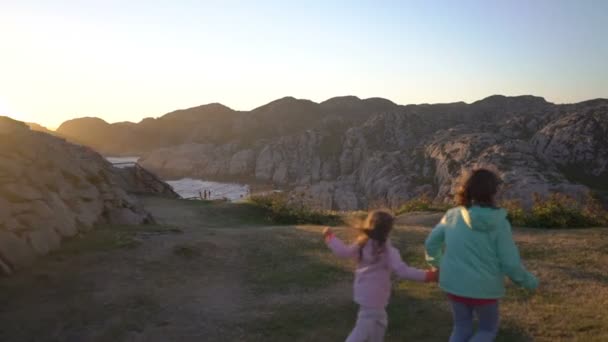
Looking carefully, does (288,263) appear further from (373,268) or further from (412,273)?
(412,273)

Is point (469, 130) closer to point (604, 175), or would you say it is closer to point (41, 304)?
point (604, 175)

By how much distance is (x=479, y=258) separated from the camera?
476cm

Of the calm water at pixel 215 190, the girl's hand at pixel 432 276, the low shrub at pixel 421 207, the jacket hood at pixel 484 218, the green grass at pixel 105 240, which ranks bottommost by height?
the calm water at pixel 215 190

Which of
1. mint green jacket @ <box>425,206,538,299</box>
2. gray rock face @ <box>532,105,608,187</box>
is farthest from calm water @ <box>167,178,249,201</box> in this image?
mint green jacket @ <box>425,206,538,299</box>

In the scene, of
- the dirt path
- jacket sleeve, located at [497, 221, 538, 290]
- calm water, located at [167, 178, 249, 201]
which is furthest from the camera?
calm water, located at [167, 178, 249, 201]

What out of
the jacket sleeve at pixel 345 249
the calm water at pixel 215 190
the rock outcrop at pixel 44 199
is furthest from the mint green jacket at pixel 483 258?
the calm water at pixel 215 190

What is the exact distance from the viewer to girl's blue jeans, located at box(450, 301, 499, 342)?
482cm

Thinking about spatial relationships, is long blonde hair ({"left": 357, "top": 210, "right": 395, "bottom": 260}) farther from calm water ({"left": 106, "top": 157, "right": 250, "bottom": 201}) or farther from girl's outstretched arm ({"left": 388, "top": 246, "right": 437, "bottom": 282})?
calm water ({"left": 106, "top": 157, "right": 250, "bottom": 201})

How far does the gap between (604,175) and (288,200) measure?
39.0m

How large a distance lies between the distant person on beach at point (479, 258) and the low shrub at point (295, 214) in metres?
13.4

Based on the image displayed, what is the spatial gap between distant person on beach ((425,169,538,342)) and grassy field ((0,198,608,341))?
7.43 ft

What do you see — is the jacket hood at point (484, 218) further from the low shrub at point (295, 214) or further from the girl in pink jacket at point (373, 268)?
the low shrub at point (295, 214)

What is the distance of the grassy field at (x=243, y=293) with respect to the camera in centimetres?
752

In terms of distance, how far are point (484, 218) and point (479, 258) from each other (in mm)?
360
